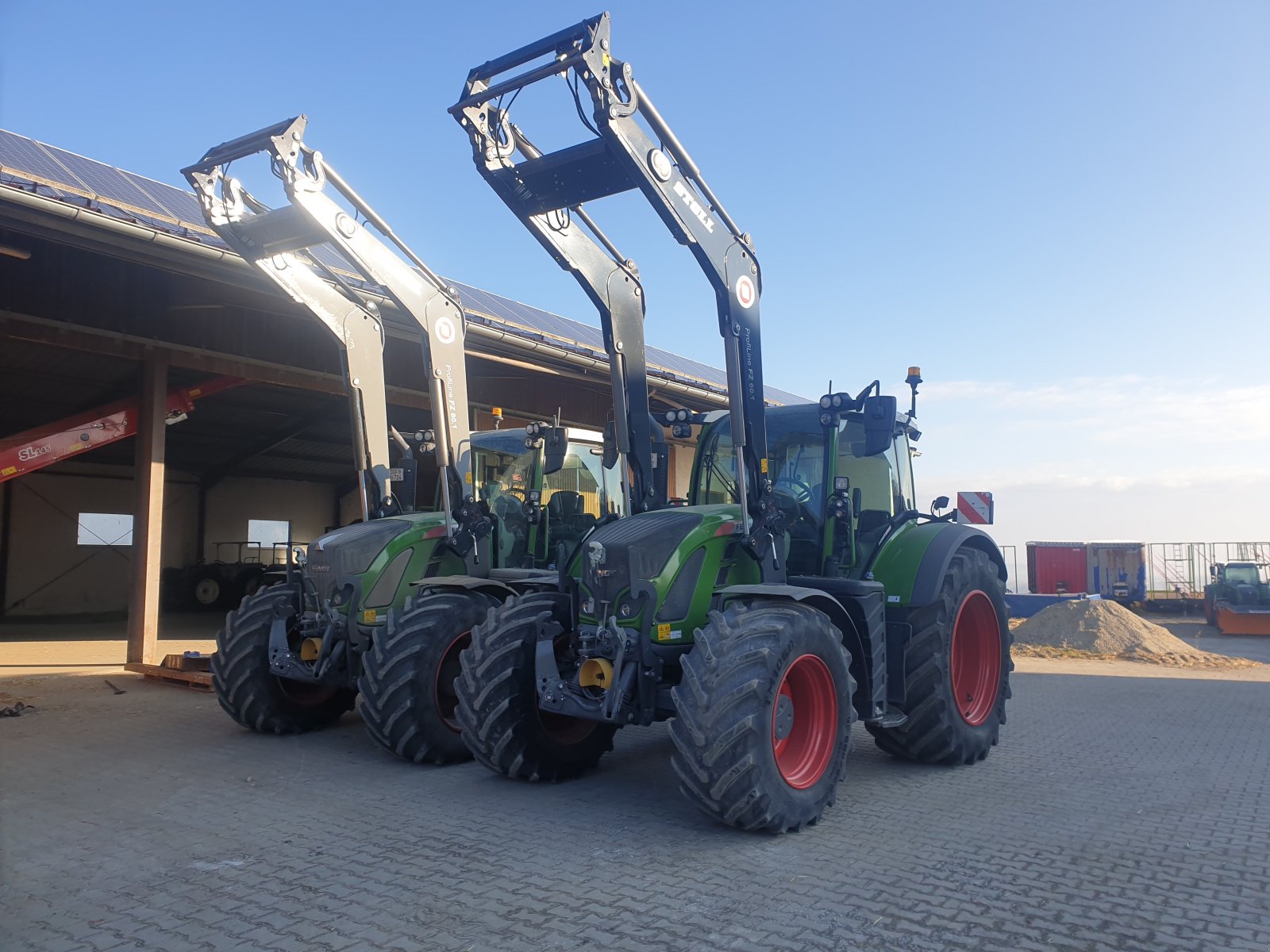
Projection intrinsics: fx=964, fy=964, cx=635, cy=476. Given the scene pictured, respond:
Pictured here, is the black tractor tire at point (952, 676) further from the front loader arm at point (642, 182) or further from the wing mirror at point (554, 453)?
the wing mirror at point (554, 453)

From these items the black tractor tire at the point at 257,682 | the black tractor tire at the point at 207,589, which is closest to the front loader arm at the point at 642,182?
the black tractor tire at the point at 257,682

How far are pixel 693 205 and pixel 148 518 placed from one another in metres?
9.12

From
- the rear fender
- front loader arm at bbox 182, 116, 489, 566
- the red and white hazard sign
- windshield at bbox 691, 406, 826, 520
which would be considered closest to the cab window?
front loader arm at bbox 182, 116, 489, 566

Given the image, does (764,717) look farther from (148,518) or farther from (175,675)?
(148,518)

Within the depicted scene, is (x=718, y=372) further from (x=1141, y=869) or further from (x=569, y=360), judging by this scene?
(x=1141, y=869)

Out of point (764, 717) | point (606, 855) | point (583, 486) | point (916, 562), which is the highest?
point (583, 486)

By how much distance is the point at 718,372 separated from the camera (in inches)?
922

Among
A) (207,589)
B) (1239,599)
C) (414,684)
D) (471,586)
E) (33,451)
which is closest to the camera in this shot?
(414,684)

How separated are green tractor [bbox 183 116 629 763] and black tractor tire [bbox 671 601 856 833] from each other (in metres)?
2.10

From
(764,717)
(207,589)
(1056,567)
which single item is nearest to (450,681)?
(764,717)

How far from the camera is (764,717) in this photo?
15.6ft

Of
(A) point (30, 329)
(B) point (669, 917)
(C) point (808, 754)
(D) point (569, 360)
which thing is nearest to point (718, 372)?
(D) point (569, 360)

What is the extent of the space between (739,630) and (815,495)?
2.00m

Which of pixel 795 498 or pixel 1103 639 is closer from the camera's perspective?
pixel 795 498
